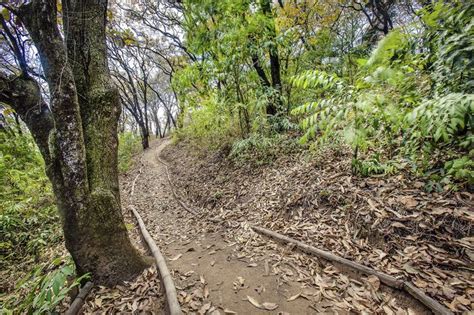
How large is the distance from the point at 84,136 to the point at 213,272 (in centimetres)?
255

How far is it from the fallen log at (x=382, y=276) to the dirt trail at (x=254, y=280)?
8 cm

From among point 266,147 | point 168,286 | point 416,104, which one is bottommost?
point 168,286

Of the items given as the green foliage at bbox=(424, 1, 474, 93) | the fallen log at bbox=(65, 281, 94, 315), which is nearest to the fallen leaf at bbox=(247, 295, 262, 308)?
the fallen log at bbox=(65, 281, 94, 315)

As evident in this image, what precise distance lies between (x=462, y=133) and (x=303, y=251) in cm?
255

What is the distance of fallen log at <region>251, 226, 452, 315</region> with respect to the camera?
1.89 metres

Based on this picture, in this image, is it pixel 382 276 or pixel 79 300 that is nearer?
pixel 382 276

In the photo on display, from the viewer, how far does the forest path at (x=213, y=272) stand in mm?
2400

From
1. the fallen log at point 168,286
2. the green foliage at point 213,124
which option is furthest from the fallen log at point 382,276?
the green foliage at point 213,124

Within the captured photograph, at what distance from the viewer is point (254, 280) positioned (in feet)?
9.00

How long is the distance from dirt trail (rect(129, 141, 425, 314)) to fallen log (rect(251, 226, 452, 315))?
8 centimetres

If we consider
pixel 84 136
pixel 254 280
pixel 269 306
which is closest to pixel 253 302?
pixel 269 306

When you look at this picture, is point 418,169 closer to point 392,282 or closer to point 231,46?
point 392,282

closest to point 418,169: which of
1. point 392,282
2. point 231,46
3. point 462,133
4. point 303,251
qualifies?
point 462,133

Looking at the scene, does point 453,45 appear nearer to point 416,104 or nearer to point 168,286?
point 416,104
